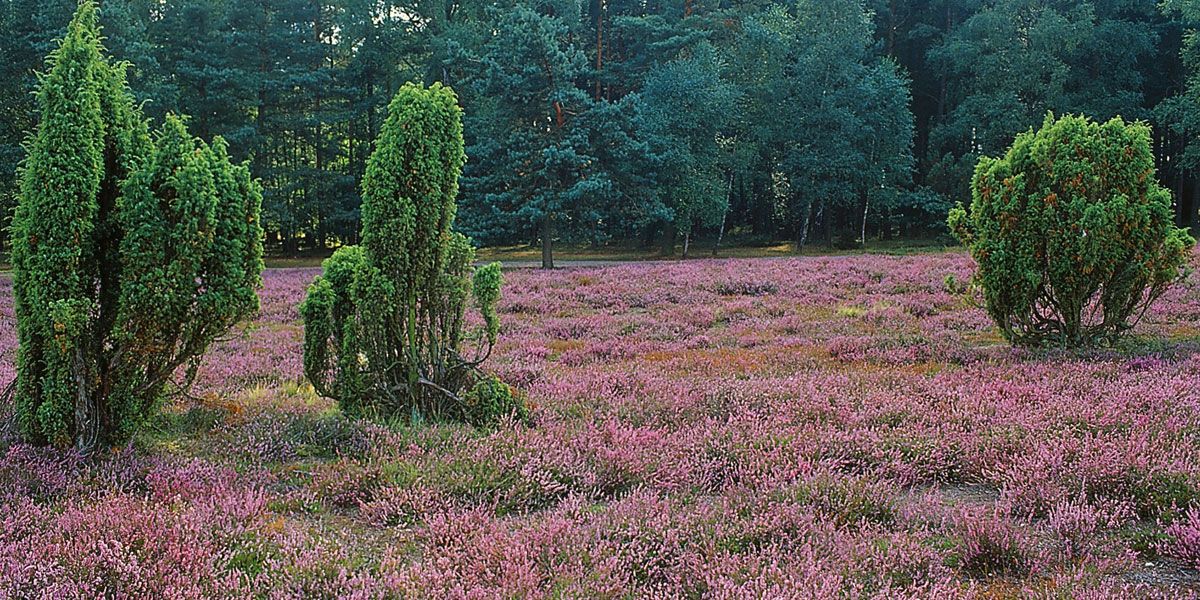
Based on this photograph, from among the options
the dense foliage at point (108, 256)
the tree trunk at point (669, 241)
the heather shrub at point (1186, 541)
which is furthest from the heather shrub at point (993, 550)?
the tree trunk at point (669, 241)

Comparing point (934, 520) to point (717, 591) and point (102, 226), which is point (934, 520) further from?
point (102, 226)

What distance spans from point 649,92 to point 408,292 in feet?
106

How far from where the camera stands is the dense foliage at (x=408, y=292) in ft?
20.2

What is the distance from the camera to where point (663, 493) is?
5070 mm

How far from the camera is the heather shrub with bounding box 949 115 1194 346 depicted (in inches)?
372

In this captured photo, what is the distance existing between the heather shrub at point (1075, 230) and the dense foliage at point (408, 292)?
259 inches

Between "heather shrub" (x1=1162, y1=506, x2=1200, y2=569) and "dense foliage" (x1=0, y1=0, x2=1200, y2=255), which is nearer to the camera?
"heather shrub" (x1=1162, y1=506, x2=1200, y2=569)

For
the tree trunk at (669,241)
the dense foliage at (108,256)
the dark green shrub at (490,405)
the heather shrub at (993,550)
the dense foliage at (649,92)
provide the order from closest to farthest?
the heather shrub at (993,550) → the dense foliage at (108,256) → the dark green shrub at (490,405) → the dense foliage at (649,92) → the tree trunk at (669,241)

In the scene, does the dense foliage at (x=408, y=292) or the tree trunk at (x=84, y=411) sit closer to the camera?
the tree trunk at (x=84, y=411)

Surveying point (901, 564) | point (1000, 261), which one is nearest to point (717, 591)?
point (901, 564)

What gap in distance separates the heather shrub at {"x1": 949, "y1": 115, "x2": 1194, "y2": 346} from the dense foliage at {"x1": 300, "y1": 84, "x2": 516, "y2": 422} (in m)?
6.58

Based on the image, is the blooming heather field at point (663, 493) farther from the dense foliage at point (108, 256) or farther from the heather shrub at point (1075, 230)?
the heather shrub at point (1075, 230)

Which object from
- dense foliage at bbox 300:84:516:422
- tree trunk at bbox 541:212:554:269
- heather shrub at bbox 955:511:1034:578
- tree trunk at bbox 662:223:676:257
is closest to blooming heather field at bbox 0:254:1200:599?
heather shrub at bbox 955:511:1034:578

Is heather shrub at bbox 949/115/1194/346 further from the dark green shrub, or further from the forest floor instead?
the forest floor
